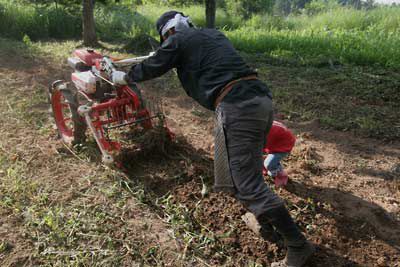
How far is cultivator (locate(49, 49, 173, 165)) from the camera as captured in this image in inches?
129

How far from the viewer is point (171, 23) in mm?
2719

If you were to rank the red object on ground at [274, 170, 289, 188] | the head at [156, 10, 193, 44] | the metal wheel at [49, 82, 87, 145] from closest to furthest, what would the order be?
1. the head at [156, 10, 193, 44]
2. the red object on ground at [274, 170, 289, 188]
3. the metal wheel at [49, 82, 87, 145]

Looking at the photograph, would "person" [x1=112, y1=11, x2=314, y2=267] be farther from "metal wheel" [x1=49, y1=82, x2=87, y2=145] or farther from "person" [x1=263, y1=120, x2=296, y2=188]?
"metal wheel" [x1=49, y1=82, x2=87, y2=145]

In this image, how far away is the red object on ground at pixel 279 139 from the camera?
9.90ft

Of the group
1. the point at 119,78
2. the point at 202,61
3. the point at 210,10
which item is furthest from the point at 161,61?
the point at 210,10

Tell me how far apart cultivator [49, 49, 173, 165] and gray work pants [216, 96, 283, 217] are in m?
1.23

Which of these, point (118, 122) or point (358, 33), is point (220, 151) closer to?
point (118, 122)

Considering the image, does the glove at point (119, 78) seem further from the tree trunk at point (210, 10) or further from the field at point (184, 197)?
the tree trunk at point (210, 10)

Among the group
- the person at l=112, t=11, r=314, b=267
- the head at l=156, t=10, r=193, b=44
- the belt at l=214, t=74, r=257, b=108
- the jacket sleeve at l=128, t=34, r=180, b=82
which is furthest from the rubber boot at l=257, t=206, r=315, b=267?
the head at l=156, t=10, r=193, b=44

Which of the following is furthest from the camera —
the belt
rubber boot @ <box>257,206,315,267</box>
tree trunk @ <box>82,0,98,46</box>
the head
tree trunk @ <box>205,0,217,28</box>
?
tree trunk @ <box>205,0,217,28</box>

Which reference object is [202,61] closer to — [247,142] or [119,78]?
[247,142]

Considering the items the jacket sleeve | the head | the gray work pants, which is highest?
the head

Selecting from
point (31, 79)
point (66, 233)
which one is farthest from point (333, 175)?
point (31, 79)

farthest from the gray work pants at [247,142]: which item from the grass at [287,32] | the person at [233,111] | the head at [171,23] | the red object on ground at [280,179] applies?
the grass at [287,32]
